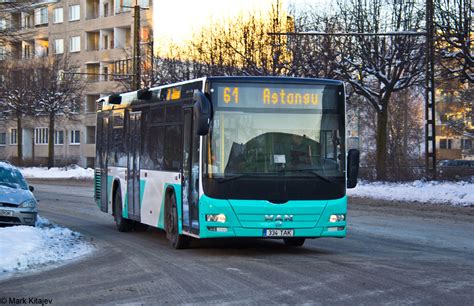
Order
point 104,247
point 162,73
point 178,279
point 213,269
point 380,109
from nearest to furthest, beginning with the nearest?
point 178,279 → point 213,269 → point 104,247 → point 380,109 → point 162,73

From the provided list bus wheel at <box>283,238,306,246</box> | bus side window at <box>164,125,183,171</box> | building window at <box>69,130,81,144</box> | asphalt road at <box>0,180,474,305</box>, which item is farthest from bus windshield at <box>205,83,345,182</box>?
building window at <box>69,130,81,144</box>

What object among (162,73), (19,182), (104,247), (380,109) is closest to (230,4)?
(162,73)

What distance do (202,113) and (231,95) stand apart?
2.79 feet

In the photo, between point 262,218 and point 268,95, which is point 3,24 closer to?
point 268,95

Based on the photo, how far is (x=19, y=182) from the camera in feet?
59.5

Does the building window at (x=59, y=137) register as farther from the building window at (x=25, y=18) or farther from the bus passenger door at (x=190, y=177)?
the bus passenger door at (x=190, y=177)

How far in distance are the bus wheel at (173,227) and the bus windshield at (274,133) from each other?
1774 mm

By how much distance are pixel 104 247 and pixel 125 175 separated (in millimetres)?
3154

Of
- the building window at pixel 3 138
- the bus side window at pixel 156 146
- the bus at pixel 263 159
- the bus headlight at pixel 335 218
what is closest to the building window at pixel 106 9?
the building window at pixel 3 138

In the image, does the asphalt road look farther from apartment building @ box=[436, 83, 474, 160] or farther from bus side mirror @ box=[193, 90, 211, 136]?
apartment building @ box=[436, 83, 474, 160]

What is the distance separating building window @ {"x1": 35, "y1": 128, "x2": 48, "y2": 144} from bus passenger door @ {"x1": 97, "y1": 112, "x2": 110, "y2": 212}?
6398cm

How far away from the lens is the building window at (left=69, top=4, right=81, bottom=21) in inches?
3137

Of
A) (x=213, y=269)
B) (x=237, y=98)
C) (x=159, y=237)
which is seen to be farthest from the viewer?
(x=159, y=237)

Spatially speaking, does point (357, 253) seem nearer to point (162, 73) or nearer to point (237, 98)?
point (237, 98)
